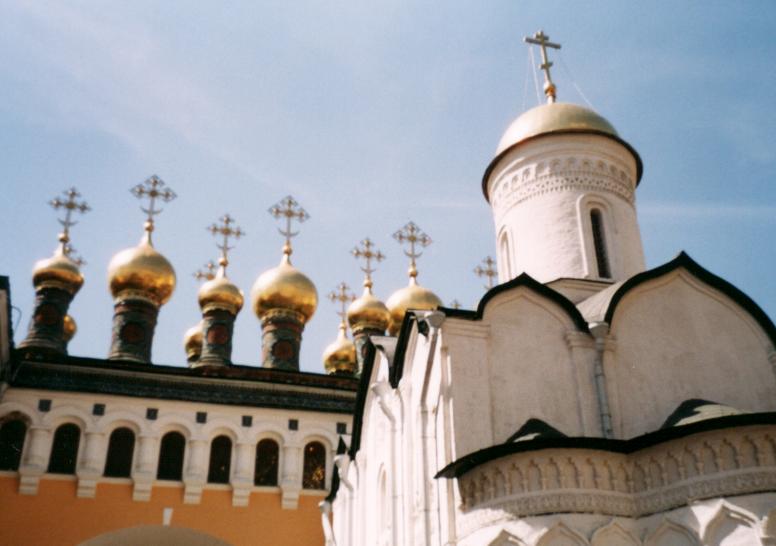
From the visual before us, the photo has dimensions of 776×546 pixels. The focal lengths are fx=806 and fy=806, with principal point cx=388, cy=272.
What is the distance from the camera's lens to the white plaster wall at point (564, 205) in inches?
415

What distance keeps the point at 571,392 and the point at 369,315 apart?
12.2 m

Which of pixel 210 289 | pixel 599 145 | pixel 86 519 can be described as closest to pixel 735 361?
pixel 599 145

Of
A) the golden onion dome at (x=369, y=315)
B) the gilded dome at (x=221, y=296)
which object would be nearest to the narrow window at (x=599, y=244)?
the golden onion dome at (x=369, y=315)

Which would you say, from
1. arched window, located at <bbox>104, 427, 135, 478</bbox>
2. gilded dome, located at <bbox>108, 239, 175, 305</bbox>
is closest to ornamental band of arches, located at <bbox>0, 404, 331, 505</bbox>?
arched window, located at <bbox>104, 427, 135, 478</bbox>

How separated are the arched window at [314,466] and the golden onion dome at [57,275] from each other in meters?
7.58

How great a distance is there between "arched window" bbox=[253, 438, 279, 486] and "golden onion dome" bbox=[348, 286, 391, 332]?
6.26 m

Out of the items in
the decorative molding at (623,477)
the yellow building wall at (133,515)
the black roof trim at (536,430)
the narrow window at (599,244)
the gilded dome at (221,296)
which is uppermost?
the gilded dome at (221,296)

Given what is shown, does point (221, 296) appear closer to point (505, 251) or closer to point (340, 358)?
point (340, 358)

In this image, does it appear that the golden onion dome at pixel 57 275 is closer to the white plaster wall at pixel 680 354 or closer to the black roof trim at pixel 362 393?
the black roof trim at pixel 362 393

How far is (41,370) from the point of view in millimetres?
13836

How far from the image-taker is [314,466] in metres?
14.5

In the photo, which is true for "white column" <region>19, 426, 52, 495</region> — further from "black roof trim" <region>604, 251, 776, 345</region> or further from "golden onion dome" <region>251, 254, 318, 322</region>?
"black roof trim" <region>604, 251, 776, 345</region>

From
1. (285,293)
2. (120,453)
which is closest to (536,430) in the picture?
(120,453)

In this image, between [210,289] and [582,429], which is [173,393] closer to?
→ [210,289]
